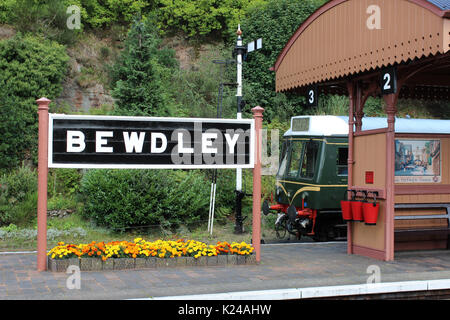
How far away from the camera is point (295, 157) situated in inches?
563

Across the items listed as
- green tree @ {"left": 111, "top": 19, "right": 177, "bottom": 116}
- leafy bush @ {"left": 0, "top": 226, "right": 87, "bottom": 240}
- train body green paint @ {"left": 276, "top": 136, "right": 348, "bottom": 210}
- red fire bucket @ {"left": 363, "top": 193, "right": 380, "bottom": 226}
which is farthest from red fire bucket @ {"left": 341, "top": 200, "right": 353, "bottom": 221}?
green tree @ {"left": 111, "top": 19, "right": 177, "bottom": 116}

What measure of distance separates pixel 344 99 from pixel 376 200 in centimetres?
1385

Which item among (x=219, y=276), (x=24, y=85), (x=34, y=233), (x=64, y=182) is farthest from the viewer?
(x=24, y=85)

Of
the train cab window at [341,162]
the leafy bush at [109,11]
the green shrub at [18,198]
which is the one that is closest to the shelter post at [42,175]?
the green shrub at [18,198]

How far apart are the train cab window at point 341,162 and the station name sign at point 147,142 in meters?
5.24

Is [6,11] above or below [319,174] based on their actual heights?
above

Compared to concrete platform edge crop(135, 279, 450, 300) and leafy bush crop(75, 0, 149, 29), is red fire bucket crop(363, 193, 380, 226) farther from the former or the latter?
leafy bush crop(75, 0, 149, 29)

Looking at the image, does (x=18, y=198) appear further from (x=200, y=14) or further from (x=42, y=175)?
(x=200, y=14)

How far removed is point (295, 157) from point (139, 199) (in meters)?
4.28

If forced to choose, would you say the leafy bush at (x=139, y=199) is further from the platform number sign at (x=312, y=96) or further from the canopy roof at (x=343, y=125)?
the platform number sign at (x=312, y=96)

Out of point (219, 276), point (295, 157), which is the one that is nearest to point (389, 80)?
point (219, 276)

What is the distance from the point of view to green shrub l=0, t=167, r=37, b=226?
1345 cm

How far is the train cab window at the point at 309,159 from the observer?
542 inches
